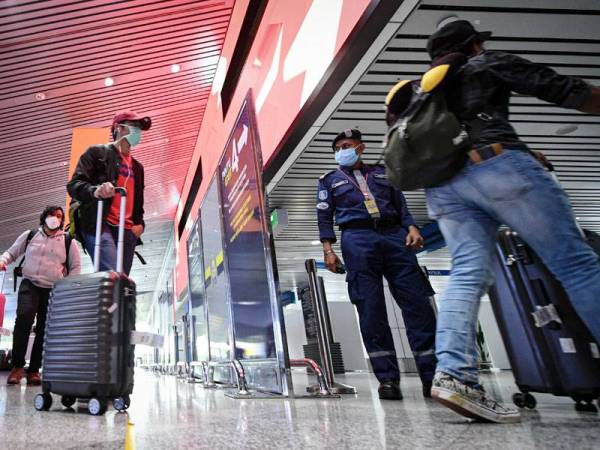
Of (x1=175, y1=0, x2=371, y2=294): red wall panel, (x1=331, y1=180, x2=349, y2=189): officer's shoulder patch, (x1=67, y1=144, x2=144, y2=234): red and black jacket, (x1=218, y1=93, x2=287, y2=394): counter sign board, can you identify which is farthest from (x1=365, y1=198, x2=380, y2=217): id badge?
(x1=67, y1=144, x2=144, y2=234): red and black jacket

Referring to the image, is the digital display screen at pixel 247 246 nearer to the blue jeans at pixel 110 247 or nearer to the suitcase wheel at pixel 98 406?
the blue jeans at pixel 110 247

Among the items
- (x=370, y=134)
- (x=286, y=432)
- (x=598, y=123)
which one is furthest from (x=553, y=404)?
(x=598, y=123)

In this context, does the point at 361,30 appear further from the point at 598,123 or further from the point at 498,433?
the point at 598,123

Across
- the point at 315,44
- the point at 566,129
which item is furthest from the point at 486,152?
the point at 566,129

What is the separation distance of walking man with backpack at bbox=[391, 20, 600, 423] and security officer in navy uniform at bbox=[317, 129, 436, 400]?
87cm

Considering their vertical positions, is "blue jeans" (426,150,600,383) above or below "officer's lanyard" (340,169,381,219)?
below

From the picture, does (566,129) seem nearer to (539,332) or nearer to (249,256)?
(249,256)

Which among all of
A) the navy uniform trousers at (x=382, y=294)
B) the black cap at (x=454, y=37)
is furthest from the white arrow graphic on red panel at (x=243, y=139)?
the black cap at (x=454, y=37)

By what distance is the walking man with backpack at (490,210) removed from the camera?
1043 millimetres

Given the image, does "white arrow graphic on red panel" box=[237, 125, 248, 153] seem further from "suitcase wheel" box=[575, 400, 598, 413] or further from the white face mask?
"suitcase wheel" box=[575, 400, 598, 413]

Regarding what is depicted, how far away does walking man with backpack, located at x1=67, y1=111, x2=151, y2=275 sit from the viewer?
189 centimetres

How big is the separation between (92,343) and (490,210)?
1.53 meters

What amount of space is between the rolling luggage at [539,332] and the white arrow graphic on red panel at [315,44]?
1816mm

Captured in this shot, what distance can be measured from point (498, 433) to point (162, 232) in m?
13.4
